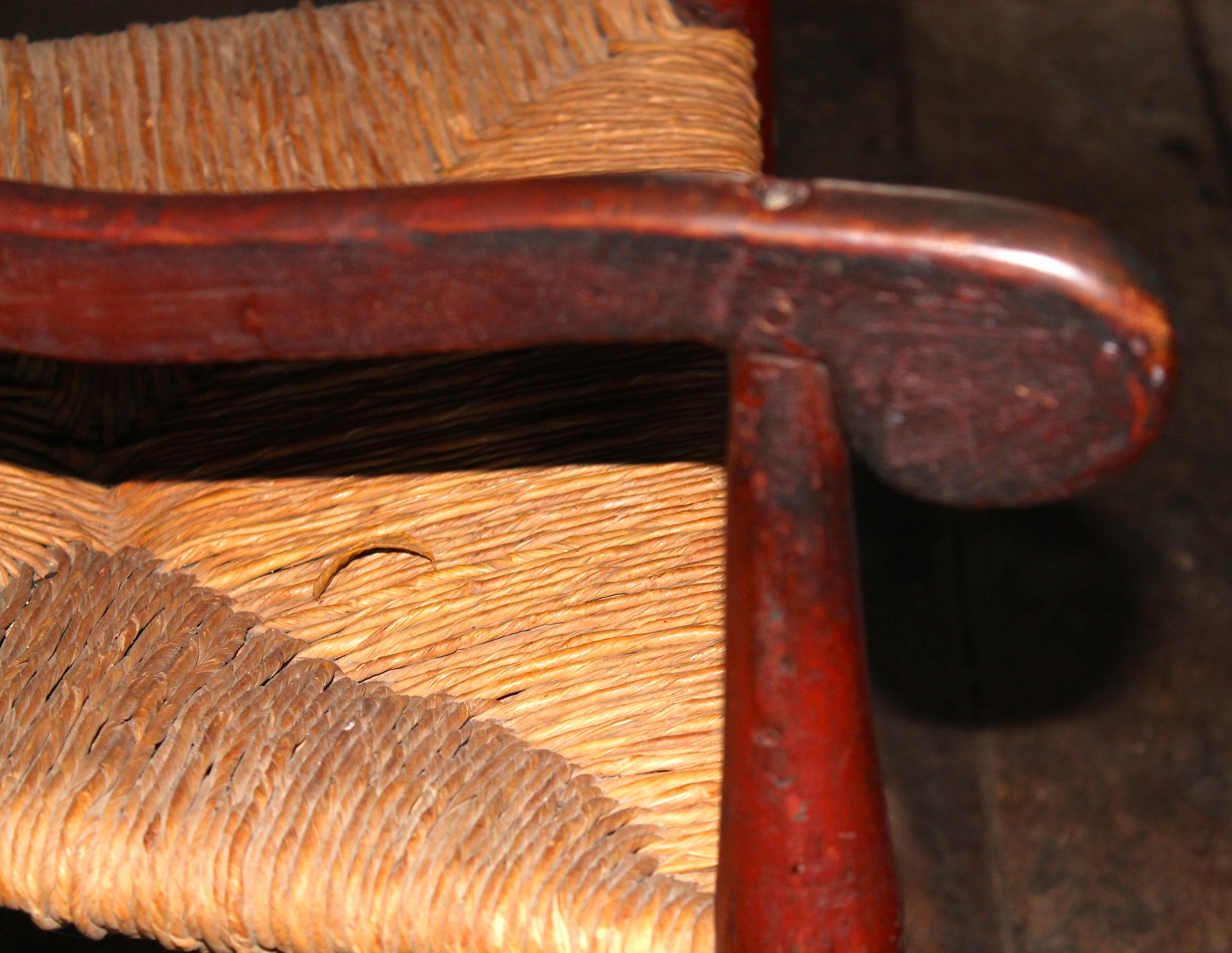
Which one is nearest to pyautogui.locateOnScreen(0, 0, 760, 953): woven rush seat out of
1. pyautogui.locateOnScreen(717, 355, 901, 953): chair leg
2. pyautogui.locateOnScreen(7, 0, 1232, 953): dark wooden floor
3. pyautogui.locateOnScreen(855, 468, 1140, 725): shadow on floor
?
pyautogui.locateOnScreen(717, 355, 901, 953): chair leg

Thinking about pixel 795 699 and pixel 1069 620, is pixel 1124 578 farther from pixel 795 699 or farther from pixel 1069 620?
pixel 795 699

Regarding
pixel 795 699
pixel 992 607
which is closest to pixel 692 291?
pixel 795 699

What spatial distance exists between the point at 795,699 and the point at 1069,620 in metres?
0.94

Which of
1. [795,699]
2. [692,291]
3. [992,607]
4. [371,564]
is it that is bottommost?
[992,607]

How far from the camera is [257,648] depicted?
0.63 meters

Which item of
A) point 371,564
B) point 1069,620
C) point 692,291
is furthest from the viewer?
point 1069,620

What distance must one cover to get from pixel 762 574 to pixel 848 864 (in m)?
0.11

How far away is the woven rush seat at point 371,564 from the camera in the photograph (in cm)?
54

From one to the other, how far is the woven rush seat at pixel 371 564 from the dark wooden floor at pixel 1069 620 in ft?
1.12

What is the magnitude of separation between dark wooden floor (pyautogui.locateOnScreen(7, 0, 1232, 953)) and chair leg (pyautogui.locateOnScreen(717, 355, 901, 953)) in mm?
592

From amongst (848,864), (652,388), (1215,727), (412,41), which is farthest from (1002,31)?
(848,864)

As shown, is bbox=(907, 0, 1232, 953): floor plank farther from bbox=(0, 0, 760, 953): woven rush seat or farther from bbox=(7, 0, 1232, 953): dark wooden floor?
bbox=(0, 0, 760, 953): woven rush seat

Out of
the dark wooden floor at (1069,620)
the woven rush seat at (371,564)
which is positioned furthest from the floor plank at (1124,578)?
the woven rush seat at (371,564)

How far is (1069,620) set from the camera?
1.31m
